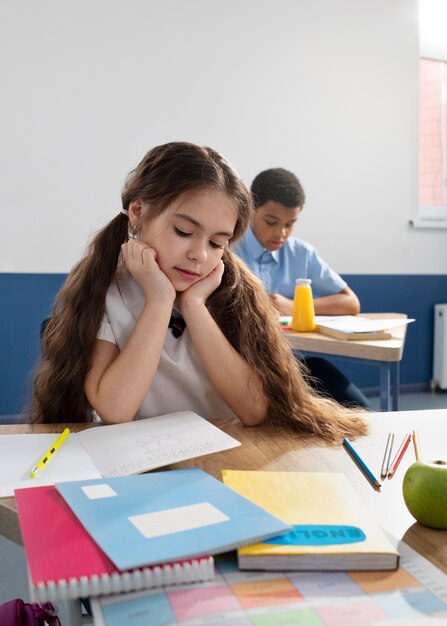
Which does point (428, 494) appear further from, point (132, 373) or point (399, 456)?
point (132, 373)

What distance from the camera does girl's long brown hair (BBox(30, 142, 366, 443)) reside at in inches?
43.2

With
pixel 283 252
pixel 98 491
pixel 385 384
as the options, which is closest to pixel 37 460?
pixel 98 491

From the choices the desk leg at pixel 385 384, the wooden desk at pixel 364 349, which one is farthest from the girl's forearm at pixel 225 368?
the desk leg at pixel 385 384

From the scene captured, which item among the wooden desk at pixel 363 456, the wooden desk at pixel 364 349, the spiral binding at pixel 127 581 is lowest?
the wooden desk at pixel 364 349

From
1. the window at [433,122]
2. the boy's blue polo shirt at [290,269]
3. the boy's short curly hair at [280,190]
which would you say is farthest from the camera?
the window at [433,122]

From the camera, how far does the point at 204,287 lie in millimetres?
1224

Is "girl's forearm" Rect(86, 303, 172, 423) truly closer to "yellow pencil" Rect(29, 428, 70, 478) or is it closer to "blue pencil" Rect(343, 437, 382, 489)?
"yellow pencil" Rect(29, 428, 70, 478)

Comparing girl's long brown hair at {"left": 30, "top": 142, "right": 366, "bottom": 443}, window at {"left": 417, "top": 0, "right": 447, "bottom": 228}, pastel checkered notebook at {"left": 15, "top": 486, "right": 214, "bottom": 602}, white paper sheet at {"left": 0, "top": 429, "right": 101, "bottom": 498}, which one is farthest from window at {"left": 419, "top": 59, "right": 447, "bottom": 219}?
pastel checkered notebook at {"left": 15, "top": 486, "right": 214, "bottom": 602}

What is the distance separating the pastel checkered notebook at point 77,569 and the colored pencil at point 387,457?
1.13 feet

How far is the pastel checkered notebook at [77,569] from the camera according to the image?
47cm

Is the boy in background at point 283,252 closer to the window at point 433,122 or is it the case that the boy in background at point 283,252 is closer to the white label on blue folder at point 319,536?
the window at point 433,122

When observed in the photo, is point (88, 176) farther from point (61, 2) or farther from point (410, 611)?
point (410, 611)

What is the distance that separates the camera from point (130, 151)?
10.5 feet

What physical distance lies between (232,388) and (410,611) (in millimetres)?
669
